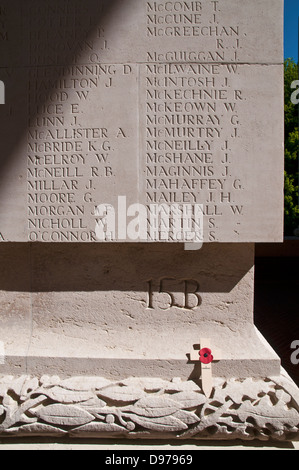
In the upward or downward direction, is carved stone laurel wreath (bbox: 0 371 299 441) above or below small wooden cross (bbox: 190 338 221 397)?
below

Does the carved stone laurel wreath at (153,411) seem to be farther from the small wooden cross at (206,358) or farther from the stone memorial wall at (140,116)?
the stone memorial wall at (140,116)

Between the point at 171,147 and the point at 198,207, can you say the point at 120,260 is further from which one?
the point at 171,147

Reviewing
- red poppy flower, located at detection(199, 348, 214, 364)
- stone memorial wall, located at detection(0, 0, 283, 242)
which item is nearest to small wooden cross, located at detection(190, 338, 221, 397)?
red poppy flower, located at detection(199, 348, 214, 364)

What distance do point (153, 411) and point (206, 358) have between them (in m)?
0.50

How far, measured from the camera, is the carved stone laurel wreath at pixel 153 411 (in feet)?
7.68

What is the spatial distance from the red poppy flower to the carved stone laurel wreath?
17 centimetres

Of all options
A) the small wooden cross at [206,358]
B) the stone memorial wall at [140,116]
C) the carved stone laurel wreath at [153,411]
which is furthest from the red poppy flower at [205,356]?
the stone memorial wall at [140,116]

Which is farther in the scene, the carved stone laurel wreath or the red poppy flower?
the red poppy flower

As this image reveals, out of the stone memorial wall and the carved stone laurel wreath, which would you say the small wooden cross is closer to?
the carved stone laurel wreath

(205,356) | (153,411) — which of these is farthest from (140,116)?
(153,411)

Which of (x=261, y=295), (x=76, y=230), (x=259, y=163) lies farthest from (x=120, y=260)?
(x=261, y=295)

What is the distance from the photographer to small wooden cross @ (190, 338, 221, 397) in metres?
2.43

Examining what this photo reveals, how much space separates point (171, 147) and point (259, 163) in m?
0.62

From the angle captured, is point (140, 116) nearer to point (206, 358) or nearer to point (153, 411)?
point (206, 358)
